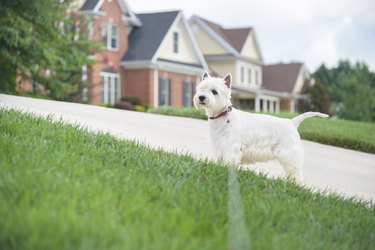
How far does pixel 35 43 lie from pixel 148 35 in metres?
17.7

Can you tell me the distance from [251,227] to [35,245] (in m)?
1.80

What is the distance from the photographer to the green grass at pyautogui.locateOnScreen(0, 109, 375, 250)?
11.6 feet

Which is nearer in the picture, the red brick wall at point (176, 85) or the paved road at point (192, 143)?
the paved road at point (192, 143)

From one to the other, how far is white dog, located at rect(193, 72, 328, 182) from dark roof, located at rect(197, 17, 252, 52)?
1444 inches

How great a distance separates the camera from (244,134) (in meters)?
7.13

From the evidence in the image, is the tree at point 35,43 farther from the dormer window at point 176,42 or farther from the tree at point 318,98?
the tree at point 318,98

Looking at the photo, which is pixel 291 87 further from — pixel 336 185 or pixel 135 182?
pixel 135 182

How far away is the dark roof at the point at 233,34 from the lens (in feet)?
144

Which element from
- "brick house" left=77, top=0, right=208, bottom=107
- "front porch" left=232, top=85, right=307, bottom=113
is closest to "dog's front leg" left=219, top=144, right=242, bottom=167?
"brick house" left=77, top=0, right=208, bottom=107

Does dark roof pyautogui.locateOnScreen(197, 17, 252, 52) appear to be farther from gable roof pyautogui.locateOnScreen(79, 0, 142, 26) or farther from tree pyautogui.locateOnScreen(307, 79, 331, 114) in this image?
gable roof pyautogui.locateOnScreen(79, 0, 142, 26)

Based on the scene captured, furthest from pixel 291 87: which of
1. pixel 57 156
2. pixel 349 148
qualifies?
pixel 57 156

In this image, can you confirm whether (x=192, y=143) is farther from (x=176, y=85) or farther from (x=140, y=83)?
(x=176, y=85)

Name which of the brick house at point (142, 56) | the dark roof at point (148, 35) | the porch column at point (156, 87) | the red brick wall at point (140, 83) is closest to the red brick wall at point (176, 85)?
the brick house at point (142, 56)

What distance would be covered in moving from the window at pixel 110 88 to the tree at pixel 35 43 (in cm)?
1050
